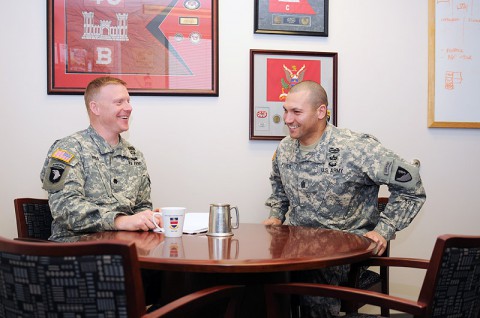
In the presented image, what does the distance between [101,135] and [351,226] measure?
1414 mm

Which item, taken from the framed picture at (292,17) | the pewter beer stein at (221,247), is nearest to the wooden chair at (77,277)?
the pewter beer stein at (221,247)

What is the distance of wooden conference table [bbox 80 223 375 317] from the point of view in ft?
5.41

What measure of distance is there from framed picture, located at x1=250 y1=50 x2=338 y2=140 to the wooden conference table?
3.77 feet

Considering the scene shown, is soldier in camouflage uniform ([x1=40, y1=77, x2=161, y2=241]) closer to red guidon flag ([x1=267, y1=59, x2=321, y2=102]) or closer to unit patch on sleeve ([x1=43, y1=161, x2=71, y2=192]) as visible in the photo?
unit patch on sleeve ([x1=43, y1=161, x2=71, y2=192])

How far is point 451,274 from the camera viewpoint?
59.8 inches

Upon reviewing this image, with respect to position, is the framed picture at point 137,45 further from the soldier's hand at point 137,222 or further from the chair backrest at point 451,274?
the chair backrest at point 451,274

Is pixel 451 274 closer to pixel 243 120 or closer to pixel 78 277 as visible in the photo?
pixel 78 277

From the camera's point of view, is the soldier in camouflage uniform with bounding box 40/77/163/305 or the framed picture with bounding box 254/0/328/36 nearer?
the soldier in camouflage uniform with bounding box 40/77/163/305

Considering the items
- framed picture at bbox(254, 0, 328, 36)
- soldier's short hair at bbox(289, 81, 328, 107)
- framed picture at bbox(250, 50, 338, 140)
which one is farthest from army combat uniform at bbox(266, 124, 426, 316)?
framed picture at bbox(254, 0, 328, 36)

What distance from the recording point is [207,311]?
184 centimetres

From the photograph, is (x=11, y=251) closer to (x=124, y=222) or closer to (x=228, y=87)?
(x=124, y=222)

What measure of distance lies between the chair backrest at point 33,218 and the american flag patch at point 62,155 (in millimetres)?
321

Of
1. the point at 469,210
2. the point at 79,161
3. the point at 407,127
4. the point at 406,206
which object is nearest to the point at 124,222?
the point at 79,161

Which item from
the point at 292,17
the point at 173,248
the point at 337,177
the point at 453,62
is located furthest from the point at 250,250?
the point at 453,62
